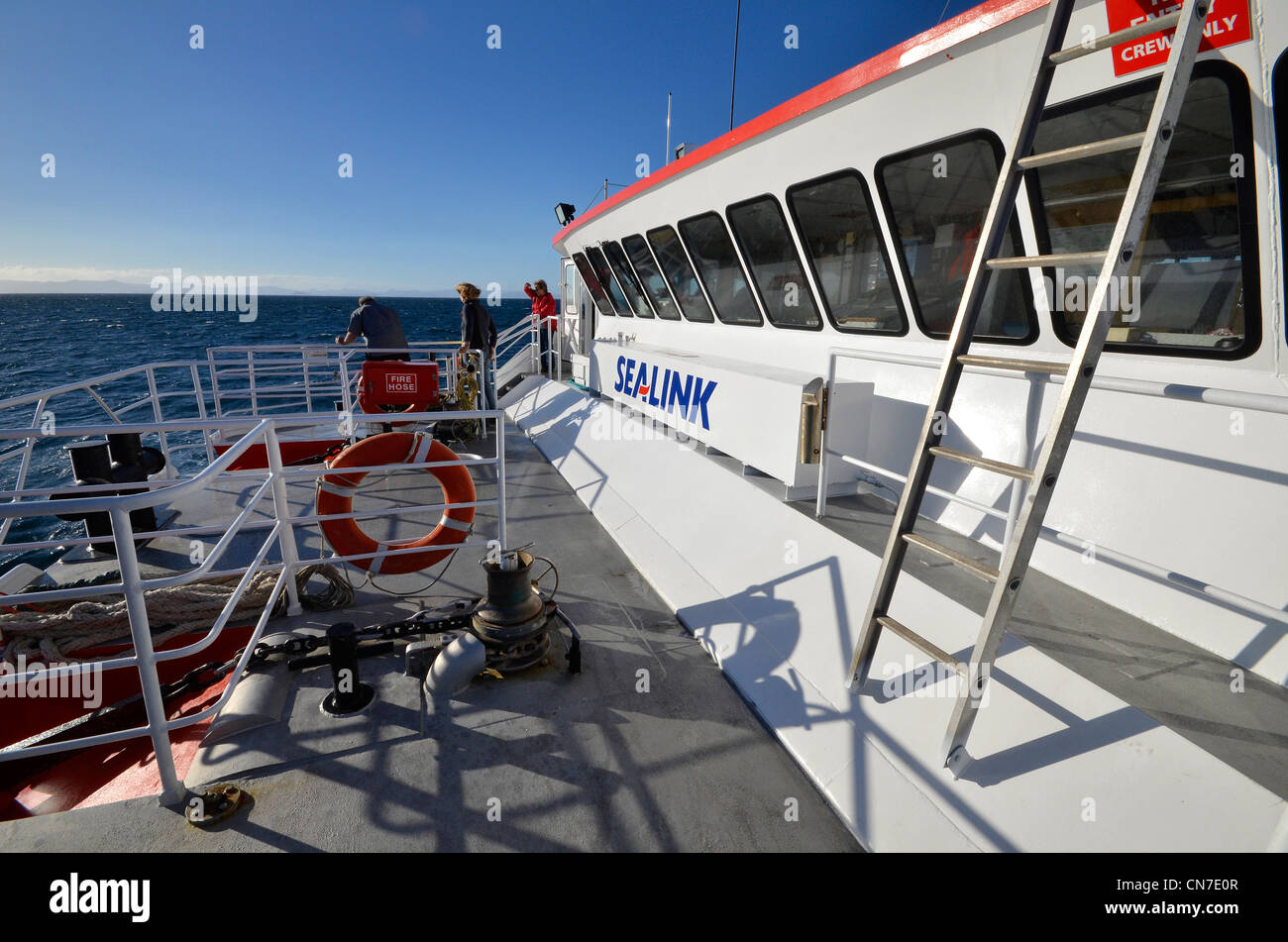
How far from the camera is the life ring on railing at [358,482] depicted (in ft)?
11.8

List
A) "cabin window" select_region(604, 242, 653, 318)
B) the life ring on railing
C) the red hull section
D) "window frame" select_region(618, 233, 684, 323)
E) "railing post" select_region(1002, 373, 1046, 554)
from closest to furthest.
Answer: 1. "railing post" select_region(1002, 373, 1046, 554)
2. the red hull section
3. the life ring on railing
4. "window frame" select_region(618, 233, 684, 323)
5. "cabin window" select_region(604, 242, 653, 318)

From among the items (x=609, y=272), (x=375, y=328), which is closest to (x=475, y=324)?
(x=375, y=328)

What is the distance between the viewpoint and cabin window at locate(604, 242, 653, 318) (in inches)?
312

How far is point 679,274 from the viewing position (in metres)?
6.69

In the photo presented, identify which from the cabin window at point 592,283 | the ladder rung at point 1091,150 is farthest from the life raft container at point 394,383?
the ladder rung at point 1091,150

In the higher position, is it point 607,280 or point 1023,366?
point 607,280

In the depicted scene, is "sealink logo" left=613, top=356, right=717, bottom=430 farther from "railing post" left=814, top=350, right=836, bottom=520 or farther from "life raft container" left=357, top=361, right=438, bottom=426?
"life raft container" left=357, top=361, right=438, bottom=426

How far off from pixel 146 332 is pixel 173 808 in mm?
74840

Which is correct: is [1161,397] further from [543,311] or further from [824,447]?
[543,311]

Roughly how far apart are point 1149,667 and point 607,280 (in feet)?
26.1

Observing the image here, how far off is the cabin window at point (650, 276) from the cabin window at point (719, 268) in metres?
0.96

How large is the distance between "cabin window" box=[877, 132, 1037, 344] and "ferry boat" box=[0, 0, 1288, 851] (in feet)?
0.07

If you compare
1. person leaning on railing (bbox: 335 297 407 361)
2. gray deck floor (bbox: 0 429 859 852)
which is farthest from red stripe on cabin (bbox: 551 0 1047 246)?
person leaning on railing (bbox: 335 297 407 361)
